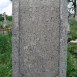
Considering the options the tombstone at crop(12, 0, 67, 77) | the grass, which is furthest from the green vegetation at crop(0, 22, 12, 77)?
the tombstone at crop(12, 0, 67, 77)

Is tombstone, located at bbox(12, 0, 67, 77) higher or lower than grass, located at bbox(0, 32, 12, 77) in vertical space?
higher

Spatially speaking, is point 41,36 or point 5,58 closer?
point 41,36

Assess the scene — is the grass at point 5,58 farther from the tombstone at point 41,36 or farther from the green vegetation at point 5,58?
the tombstone at point 41,36

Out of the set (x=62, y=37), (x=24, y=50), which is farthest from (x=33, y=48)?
(x=62, y=37)

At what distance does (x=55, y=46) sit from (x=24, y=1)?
2.59 feet

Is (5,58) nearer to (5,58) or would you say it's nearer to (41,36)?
(5,58)

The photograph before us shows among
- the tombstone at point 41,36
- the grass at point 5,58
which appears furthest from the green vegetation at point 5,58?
the tombstone at point 41,36

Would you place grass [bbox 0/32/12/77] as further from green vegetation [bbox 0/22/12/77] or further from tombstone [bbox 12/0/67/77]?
tombstone [bbox 12/0/67/77]

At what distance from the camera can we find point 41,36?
4.95 m

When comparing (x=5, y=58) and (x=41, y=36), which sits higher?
(x=41, y=36)

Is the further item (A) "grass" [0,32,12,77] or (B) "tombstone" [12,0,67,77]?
(A) "grass" [0,32,12,77]

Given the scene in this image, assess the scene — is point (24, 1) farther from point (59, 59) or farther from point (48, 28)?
point (59, 59)

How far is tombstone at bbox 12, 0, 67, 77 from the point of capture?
16.1 ft

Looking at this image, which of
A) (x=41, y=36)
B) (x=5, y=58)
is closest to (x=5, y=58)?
(x=5, y=58)
